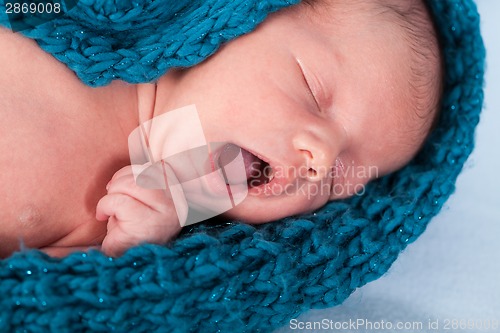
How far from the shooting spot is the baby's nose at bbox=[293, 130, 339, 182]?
1.23m

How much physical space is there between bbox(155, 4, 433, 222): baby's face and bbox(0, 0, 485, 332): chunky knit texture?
2.0 inches

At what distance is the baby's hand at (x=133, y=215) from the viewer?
114 cm

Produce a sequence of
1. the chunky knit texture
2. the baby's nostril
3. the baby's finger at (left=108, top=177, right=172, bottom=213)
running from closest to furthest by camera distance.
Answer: the chunky knit texture, the baby's finger at (left=108, top=177, right=172, bottom=213), the baby's nostril

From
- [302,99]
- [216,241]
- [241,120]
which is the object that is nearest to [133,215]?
[216,241]

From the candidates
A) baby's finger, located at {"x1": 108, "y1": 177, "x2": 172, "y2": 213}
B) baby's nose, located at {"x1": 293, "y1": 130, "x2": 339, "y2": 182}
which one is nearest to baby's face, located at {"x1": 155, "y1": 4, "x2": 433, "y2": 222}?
baby's nose, located at {"x1": 293, "y1": 130, "x2": 339, "y2": 182}

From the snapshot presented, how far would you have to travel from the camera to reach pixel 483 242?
1.70 meters

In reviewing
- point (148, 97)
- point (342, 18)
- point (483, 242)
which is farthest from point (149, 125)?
point (483, 242)

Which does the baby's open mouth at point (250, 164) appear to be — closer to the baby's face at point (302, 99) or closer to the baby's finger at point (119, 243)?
the baby's face at point (302, 99)

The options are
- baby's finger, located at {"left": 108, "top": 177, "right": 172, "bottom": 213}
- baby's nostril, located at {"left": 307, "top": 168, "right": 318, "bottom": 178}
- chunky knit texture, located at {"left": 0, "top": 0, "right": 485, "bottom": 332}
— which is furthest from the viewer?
baby's nostril, located at {"left": 307, "top": 168, "right": 318, "bottom": 178}

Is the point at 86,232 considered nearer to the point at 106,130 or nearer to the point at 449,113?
the point at 106,130

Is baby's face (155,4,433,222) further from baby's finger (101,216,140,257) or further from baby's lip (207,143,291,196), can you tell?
baby's finger (101,216,140,257)

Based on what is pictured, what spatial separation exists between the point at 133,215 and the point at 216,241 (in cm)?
16

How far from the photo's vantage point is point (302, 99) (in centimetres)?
128

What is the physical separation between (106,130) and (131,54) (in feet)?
0.52
